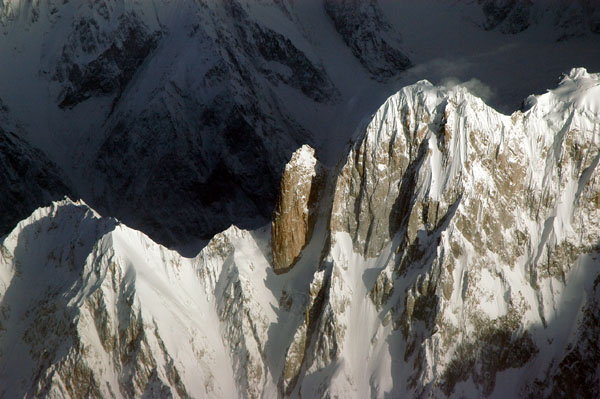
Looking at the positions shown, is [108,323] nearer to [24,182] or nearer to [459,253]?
[459,253]

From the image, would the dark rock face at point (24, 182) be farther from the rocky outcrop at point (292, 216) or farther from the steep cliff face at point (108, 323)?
the rocky outcrop at point (292, 216)

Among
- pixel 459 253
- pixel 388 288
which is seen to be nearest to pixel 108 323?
pixel 388 288

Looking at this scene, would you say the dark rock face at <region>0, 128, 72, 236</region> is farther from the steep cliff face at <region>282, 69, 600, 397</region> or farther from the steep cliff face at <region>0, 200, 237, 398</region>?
the steep cliff face at <region>282, 69, 600, 397</region>

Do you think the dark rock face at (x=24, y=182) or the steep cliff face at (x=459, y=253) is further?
the dark rock face at (x=24, y=182)

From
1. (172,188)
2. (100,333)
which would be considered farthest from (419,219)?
(172,188)

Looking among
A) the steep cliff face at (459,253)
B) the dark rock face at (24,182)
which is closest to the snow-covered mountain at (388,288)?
the steep cliff face at (459,253)

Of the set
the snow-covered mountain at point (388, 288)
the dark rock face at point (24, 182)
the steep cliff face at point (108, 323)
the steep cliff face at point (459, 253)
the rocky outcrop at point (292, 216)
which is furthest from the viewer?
the dark rock face at point (24, 182)
